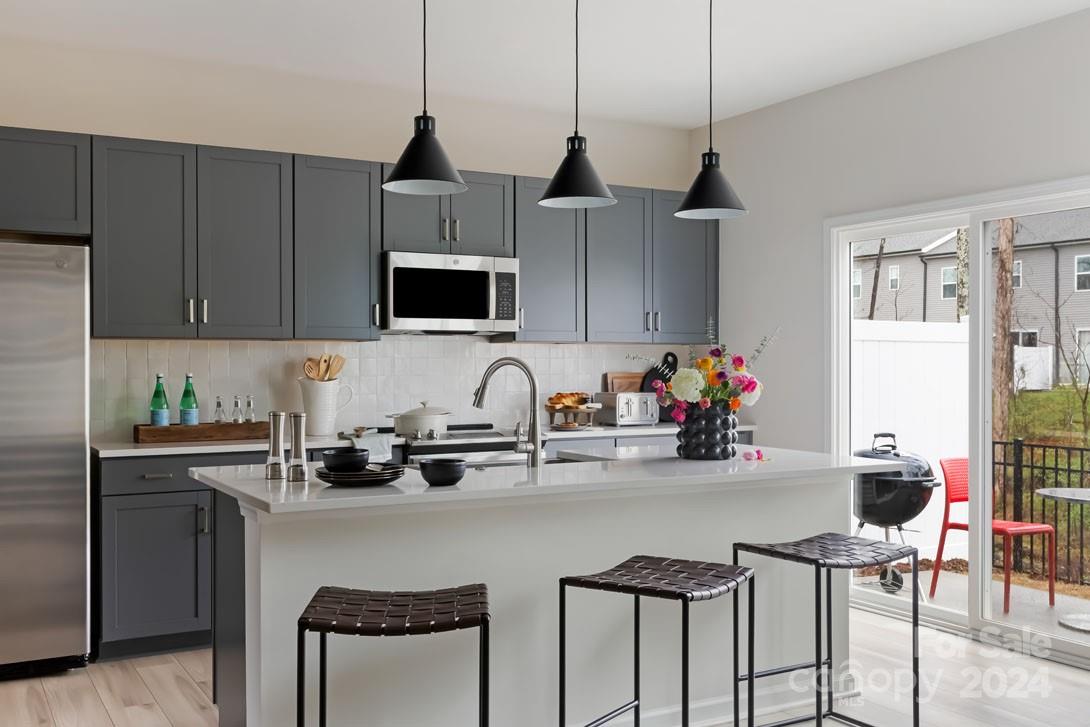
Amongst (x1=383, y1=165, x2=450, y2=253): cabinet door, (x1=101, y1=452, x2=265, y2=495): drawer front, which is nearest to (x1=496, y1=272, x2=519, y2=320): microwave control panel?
(x1=383, y1=165, x2=450, y2=253): cabinet door

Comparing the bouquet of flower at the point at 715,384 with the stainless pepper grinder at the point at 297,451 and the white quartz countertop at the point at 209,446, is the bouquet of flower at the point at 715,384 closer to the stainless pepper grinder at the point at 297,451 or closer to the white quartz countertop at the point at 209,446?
→ the stainless pepper grinder at the point at 297,451

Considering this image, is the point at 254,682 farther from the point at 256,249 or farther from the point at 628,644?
the point at 256,249

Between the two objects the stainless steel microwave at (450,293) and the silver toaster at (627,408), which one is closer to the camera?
the stainless steel microwave at (450,293)

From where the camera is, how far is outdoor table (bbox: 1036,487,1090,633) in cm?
401

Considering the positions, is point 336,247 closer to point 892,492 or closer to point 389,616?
point 389,616

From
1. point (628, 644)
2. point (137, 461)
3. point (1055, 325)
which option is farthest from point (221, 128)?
point (1055, 325)

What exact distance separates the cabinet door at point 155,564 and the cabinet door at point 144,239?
78 centimetres

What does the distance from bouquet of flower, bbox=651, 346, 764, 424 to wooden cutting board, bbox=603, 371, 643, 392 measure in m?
2.37

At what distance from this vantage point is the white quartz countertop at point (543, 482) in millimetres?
2531

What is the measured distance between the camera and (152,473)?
4156 millimetres

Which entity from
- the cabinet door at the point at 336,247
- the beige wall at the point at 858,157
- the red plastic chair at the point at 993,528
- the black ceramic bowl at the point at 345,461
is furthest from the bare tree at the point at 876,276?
the black ceramic bowl at the point at 345,461

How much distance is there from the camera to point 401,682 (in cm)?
279

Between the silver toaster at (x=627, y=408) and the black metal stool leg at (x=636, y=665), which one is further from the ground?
the silver toaster at (x=627, y=408)

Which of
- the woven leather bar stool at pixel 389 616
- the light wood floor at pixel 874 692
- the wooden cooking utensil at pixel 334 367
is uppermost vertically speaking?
the wooden cooking utensil at pixel 334 367
